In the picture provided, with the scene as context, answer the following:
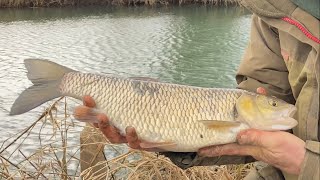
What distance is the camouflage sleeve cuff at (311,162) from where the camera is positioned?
1.58 m

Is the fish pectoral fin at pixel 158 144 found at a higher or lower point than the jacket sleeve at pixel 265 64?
lower

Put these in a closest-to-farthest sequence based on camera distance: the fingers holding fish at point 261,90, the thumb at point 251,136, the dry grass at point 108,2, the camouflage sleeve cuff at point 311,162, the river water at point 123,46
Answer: the camouflage sleeve cuff at point 311,162
the thumb at point 251,136
the fingers holding fish at point 261,90
the river water at point 123,46
the dry grass at point 108,2

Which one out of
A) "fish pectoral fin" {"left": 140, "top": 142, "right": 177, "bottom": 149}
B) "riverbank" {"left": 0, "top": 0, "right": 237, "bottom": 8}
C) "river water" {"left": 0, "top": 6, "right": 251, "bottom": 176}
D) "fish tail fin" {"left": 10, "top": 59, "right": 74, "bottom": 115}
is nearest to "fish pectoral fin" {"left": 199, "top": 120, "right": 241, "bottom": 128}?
"fish pectoral fin" {"left": 140, "top": 142, "right": 177, "bottom": 149}

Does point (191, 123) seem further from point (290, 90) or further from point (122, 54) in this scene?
point (122, 54)

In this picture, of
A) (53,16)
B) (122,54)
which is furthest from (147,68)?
(53,16)

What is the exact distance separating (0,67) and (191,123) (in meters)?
7.82

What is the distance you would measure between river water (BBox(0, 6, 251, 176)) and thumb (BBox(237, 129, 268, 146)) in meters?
3.36

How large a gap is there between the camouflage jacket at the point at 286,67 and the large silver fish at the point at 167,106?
7 centimetres

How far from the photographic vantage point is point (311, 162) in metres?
1.60

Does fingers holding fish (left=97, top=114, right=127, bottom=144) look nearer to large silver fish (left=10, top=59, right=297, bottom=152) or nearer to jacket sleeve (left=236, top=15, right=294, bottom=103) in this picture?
large silver fish (left=10, top=59, right=297, bottom=152)

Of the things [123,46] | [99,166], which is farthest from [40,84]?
[123,46]

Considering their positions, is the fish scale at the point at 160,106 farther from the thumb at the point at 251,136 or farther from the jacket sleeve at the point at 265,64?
the jacket sleeve at the point at 265,64

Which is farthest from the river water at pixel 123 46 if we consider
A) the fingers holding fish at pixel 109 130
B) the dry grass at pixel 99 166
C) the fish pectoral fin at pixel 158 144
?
the fish pectoral fin at pixel 158 144

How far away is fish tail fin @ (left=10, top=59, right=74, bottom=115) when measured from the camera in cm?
178
